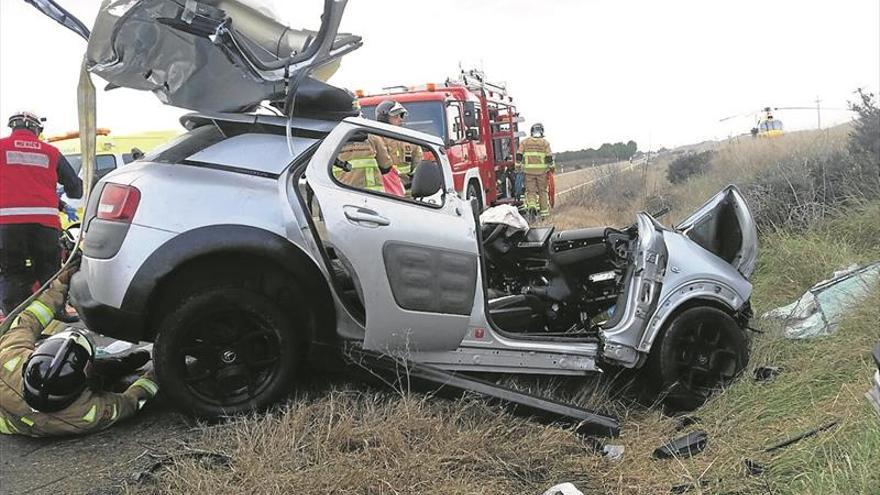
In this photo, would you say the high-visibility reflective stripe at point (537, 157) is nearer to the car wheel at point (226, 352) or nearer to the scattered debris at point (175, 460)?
the car wheel at point (226, 352)

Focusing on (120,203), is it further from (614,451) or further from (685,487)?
Result: (685,487)

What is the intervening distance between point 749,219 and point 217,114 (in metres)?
3.43

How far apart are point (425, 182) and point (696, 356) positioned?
2.05 m

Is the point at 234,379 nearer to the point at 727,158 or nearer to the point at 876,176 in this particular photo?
the point at 876,176

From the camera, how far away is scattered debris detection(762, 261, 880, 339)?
15.6 ft

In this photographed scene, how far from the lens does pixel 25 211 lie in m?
6.01

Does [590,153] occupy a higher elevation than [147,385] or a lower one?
higher

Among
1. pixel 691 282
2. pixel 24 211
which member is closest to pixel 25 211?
pixel 24 211

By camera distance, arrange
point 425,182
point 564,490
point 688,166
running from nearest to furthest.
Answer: point 564,490
point 425,182
point 688,166

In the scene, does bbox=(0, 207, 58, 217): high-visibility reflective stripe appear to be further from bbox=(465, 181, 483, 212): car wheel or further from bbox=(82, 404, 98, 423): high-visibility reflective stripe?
bbox=(465, 181, 483, 212): car wheel

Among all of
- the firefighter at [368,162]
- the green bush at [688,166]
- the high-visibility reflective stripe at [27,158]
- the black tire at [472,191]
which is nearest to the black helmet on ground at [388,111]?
the firefighter at [368,162]

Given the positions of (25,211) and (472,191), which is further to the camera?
(472,191)

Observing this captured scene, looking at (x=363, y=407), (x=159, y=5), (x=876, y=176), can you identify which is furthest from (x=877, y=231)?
(x=159, y=5)

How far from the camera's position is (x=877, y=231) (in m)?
6.57
